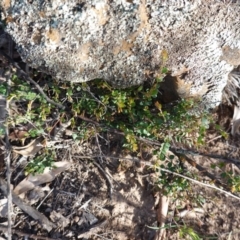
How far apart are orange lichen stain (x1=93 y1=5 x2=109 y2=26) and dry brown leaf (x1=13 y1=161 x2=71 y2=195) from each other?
33.3 inches

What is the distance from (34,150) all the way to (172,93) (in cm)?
79

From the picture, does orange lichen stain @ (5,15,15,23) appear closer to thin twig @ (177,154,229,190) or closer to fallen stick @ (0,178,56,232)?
fallen stick @ (0,178,56,232)

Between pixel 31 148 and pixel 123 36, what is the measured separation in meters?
0.84

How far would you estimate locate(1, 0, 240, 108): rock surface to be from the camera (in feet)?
5.59

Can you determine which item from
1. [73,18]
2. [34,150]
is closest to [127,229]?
[34,150]

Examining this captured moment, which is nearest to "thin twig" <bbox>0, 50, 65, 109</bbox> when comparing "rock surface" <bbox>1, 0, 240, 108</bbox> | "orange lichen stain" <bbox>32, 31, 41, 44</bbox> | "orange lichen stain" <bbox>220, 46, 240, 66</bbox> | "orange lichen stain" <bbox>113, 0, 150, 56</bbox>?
"rock surface" <bbox>1, 0, 240, 108</bbox>

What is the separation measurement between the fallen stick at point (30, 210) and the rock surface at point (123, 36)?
0.71 m

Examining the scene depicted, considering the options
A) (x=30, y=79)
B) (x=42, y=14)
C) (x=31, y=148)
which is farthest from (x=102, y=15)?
(x=31, y=148)

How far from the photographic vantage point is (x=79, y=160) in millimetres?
2275

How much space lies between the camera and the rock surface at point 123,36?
5.59 ft

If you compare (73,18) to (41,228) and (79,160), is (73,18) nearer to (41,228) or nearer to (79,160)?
(79,160)

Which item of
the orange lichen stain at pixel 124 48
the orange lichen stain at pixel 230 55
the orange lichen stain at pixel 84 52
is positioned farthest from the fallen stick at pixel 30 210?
the orange lichen stain at pixel 230 55

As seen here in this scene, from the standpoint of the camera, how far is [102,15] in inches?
67.6

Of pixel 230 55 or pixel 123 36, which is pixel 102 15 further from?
pixel 230 55
